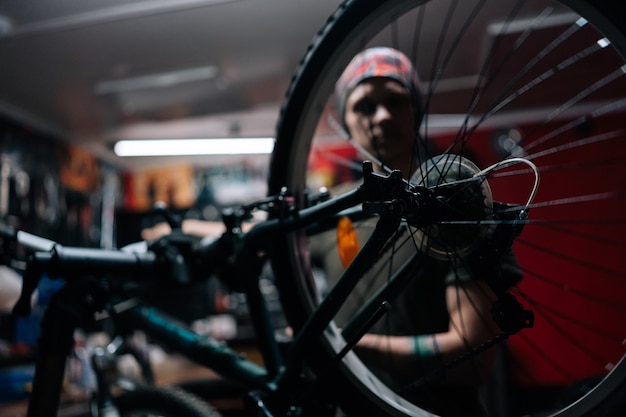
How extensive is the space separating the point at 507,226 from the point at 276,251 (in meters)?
0.34

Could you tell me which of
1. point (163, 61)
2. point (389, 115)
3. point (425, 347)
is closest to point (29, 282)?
point (425, 347)

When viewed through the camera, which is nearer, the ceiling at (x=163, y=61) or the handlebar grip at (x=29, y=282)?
the handlebar grip at (x=29, y=282)

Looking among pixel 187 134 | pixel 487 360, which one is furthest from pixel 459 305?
pixel 187 134

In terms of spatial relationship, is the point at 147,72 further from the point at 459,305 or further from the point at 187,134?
the point at 459,305

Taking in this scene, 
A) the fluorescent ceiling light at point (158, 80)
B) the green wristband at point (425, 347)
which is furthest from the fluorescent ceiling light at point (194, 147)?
the green wristband at point (425, 347)

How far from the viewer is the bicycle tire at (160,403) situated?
88cm

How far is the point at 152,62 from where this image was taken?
264 cm

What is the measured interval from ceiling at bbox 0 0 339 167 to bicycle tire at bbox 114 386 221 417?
60.2 inches

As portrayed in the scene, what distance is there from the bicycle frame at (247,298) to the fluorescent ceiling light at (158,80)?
2124 millimetres

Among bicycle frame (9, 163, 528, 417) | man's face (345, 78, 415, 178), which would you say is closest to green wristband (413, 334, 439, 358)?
bicycle frame (9, 163, 528, 417)

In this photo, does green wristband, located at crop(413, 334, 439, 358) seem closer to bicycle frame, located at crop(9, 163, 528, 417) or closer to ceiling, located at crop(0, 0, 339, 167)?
bicycle frame, located at crop(9, 163, 528, 417)

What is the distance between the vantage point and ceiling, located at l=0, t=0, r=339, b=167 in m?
2.20

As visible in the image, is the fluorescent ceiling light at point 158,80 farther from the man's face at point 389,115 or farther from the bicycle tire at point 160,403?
the bicycle tire at point 160,403

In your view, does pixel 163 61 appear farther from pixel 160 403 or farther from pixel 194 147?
pixel 160 403
